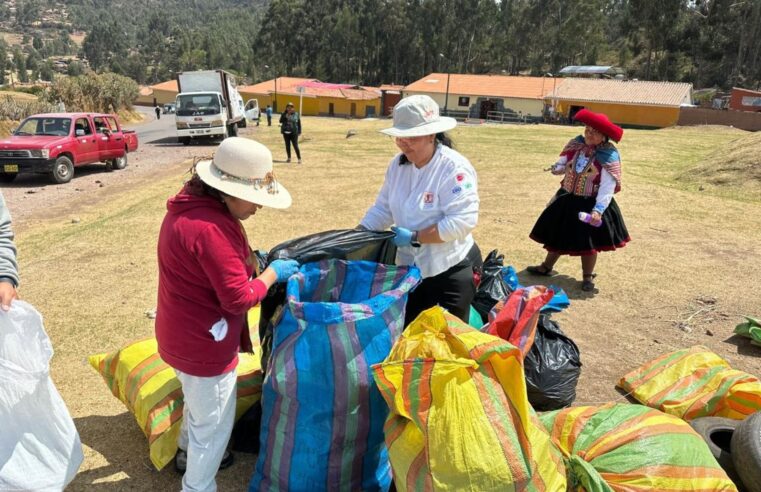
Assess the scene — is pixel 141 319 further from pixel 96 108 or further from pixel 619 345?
pixel 96 108

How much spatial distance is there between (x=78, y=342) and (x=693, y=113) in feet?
131

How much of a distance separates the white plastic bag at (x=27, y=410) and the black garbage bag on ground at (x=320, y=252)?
847 mm

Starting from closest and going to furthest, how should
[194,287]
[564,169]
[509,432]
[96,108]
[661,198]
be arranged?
[509,432] → [194,287] → [564,169] → [661,198] → [96,108]

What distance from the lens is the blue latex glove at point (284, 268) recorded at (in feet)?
6.84

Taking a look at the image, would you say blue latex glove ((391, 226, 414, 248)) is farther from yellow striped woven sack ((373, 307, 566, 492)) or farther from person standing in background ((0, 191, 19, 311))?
person standing in background ((0, 191, 19, 311))

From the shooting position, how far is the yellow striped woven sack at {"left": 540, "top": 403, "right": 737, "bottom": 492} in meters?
1.95

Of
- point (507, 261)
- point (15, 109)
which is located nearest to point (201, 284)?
point (507, 261)

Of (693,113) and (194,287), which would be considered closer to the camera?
(194,287)

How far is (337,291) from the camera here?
240cm

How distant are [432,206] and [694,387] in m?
1.77

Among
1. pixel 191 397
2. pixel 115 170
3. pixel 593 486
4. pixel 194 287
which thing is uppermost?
pixel 194 287

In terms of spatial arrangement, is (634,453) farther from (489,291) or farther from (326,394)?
(489,291)

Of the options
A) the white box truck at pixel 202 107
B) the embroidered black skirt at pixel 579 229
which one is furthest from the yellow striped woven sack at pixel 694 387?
the white box truck at pixel 202 107

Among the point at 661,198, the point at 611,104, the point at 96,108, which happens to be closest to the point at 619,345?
the point at 661,198
